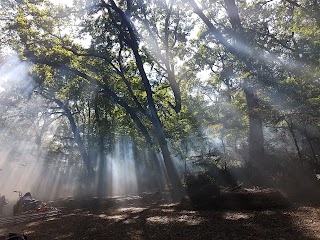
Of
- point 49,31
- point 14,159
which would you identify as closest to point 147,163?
point 49,31

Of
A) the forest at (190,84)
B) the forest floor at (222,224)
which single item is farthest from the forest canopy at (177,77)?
→ the forest floor at (222,224)

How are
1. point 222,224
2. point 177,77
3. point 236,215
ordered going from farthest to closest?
point 177,77 < point 236,215 < point 222,224

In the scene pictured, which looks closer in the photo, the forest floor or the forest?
the forest floor

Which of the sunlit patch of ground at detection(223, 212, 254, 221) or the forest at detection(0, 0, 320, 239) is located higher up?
the forest at detection(0, 0, 320, 239)

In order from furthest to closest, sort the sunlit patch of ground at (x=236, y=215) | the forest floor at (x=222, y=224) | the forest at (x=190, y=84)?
the forest at (x=190, y=84) → the sunlit patch of ground at (x=236, y=215) → the forest floor at (x=222, y=224)

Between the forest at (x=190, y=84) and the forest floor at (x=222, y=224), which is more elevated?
the forest at (x=190, y=84)

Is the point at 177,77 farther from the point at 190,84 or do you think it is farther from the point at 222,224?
the point at 222,224

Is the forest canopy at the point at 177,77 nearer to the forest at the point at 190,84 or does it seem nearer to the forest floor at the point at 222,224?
the forest at the point at 190,84

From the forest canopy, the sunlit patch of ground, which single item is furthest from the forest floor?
the forest canopy

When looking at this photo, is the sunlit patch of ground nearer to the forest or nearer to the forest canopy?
the forest

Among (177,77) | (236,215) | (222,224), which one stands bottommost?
(222,224)

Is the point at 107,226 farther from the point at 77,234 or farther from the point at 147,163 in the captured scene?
the point at 147,163

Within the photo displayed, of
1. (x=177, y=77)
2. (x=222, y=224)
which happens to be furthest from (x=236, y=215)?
(x=177, y=77)

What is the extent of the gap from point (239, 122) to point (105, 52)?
10.2 metres
